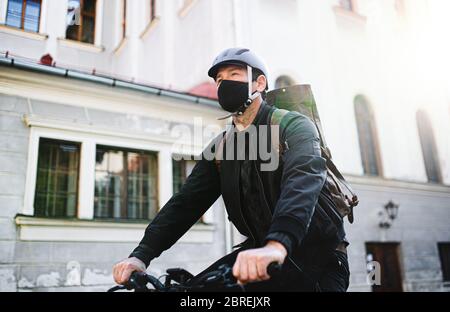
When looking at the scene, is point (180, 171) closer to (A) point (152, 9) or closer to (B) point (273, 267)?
(A) point (152, 9)

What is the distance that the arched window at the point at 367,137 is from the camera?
10.4 meters

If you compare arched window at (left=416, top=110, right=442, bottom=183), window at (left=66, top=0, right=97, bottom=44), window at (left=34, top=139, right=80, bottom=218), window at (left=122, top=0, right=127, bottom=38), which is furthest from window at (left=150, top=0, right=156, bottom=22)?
arched window at (left=416, top=110, right=442, bottom=183)

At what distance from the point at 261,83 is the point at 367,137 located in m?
9.26

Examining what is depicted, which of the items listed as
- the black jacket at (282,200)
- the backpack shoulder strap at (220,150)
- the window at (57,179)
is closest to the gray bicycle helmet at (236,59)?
the black jacket at (282,200)

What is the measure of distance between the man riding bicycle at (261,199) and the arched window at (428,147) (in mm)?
10567

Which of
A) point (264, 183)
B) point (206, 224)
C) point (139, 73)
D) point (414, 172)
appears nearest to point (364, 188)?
point (414, 172)

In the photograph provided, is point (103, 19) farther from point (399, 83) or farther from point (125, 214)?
point (399, 83)

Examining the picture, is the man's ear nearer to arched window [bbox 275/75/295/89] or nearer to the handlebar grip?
the handlebar grip

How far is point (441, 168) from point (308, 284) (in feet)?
36.1

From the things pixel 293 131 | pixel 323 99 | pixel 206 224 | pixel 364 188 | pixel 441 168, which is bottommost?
pixel 293 131

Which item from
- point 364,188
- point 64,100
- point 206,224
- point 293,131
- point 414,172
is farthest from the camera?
point 414,172

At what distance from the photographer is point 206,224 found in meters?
7.69

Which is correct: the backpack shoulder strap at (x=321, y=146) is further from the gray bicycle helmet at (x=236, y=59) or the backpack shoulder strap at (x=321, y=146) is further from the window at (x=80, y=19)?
the window at (x=80, y=19)

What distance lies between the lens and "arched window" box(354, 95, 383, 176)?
409 inches
